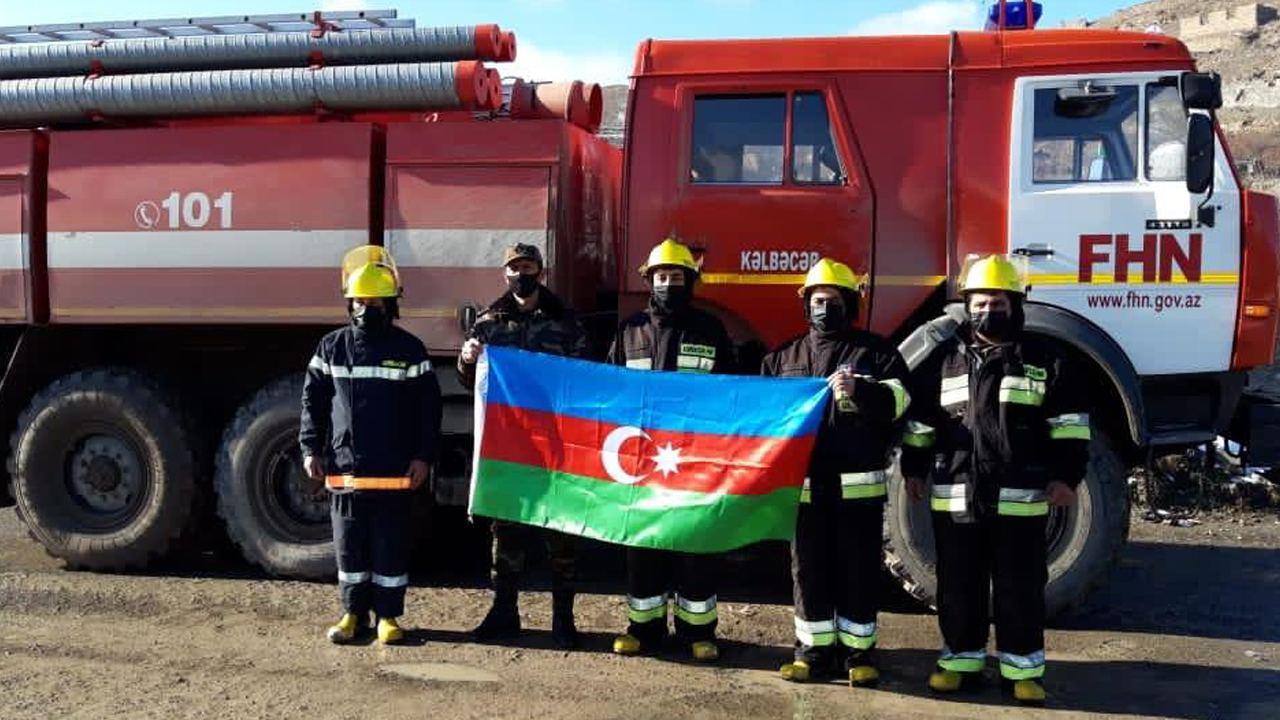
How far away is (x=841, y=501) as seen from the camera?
5.09 metres

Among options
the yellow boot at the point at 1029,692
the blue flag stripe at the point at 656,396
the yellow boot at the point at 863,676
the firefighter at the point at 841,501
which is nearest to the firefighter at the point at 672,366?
the blue flag stripe at the point at 656,396

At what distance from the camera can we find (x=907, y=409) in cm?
498

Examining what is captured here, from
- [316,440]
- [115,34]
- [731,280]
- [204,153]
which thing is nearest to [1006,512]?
[731,280]

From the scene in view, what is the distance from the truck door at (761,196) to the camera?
619 cm

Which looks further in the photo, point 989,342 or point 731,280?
point 731,280

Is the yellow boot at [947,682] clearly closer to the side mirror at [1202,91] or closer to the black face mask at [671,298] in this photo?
the black face mask at [671,298]

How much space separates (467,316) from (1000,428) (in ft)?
9.92

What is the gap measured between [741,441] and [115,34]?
195 inches

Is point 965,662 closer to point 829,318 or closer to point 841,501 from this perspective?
point 841,501

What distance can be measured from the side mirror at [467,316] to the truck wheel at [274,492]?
115cm

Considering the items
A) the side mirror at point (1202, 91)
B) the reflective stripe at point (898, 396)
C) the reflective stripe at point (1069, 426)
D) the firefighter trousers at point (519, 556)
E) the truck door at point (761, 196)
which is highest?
the side mirror at point (1202, 91)

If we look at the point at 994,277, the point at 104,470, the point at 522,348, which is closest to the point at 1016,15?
the point at 994,277

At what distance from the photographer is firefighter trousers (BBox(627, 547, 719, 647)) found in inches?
215

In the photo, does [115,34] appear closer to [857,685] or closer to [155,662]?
[155,662]
